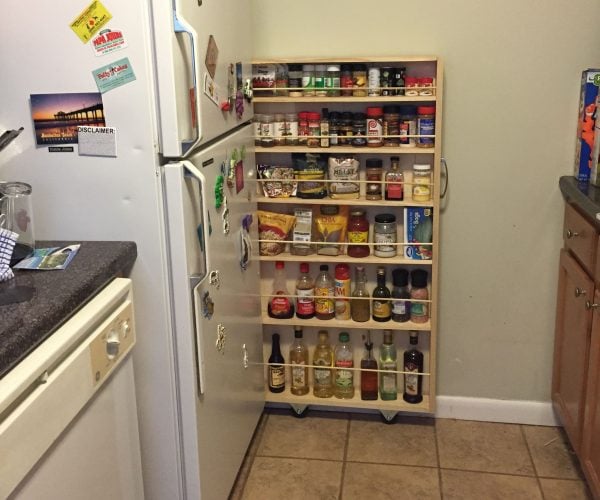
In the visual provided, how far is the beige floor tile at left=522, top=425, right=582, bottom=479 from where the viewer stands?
2277 millimetres

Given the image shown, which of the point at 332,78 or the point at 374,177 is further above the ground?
the point at 332,78

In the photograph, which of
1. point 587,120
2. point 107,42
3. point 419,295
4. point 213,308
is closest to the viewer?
point 107,42

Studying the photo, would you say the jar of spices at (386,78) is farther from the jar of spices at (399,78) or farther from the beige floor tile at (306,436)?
the beige floor tile at (306,436)

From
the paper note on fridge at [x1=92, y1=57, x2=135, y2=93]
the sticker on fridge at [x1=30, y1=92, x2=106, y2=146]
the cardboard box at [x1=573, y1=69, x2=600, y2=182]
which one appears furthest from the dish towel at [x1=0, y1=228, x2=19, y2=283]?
the cardboard box at [x1=573, y1=69, x2=600, y2=182]

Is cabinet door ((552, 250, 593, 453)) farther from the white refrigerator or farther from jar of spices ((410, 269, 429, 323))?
the white refrigerator

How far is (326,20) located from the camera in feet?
7.56

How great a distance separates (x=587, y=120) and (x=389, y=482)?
1.32 m

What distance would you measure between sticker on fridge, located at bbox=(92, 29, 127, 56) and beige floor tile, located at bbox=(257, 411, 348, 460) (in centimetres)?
149

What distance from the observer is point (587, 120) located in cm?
218

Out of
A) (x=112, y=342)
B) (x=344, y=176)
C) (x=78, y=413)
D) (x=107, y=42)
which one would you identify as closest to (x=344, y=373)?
(x=344, y=176)

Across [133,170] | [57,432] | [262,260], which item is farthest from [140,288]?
[262,260]

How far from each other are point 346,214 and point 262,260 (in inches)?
13.2

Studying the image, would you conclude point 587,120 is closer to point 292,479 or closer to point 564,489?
point 564,489

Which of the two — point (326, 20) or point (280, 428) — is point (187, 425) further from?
point (326, 20)
